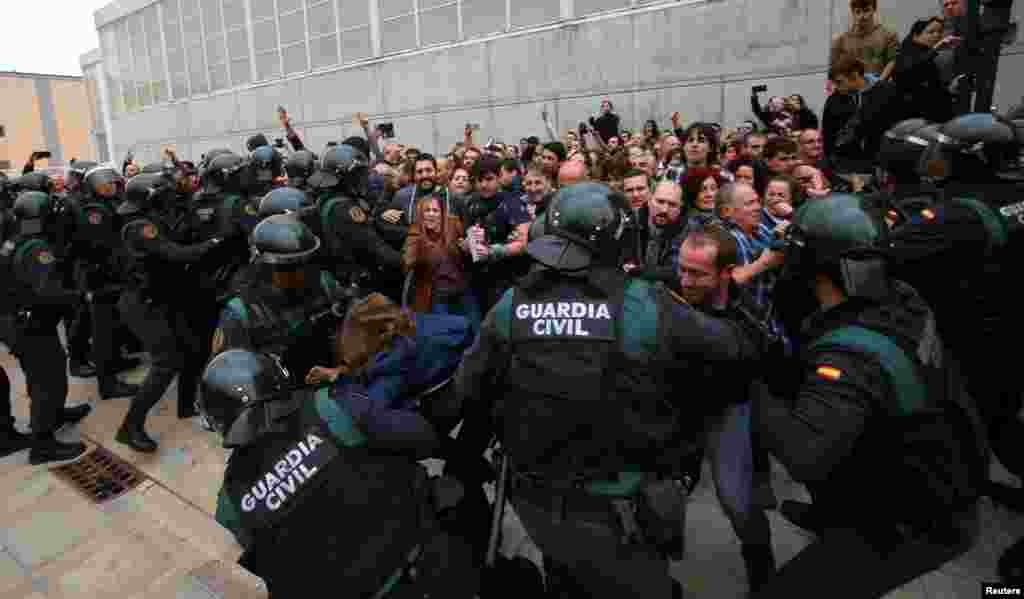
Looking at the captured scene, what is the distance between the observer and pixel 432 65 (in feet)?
52.8

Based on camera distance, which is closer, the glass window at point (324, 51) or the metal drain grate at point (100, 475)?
the metal drain grate at point (100, 475)

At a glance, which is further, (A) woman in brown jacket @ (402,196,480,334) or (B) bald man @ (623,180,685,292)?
(A) woman in brown jacket @ (402,196,480,334)

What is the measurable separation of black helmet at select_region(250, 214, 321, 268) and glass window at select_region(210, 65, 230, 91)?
22.2 m

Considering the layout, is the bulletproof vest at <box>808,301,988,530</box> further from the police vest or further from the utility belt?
the utility belt

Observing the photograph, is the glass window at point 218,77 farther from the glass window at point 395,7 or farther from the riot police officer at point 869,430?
the riot police officer at point 869,430

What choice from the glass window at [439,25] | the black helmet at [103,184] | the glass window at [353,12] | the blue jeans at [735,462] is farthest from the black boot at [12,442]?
the glass window at [353,12]

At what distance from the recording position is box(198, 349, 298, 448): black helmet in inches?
84.3

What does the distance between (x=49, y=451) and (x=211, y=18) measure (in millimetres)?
21893

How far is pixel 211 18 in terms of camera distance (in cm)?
2270

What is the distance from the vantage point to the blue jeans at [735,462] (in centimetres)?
203

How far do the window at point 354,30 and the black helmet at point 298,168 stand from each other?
1248 cm

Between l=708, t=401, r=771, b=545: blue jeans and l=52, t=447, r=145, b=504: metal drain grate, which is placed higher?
l=708, t=401, r=771, b=545: blue jeans

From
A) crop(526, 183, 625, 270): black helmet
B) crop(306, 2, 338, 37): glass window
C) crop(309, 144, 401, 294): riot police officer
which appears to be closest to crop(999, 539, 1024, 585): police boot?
crop(526, 183, 625, 270): black helmet

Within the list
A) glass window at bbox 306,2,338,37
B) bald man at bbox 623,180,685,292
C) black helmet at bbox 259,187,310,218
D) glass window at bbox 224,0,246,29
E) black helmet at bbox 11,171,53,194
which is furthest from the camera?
glass window at bbox 224,0,246,29
